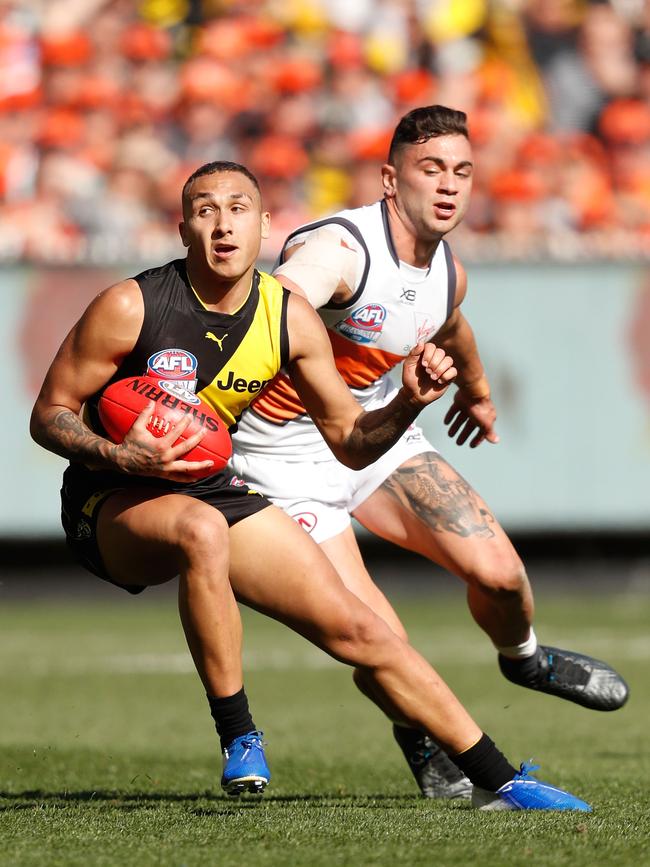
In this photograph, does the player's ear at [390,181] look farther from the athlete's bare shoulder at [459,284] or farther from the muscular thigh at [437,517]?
the muscular thigh at [437,517]

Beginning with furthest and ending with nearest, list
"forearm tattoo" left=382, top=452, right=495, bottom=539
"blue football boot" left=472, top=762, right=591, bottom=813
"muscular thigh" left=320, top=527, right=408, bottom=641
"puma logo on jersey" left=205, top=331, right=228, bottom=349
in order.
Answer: "forearm tattoo" left=382, top=452, right=495, bottom=539, "muscular thigh" left=320, top=527, right=408, bottom=641, "blue football boot" left=472, top=762, right=591, bottom=813, "puma logo on jersey" left=205, top=331, right=228, bottom=349

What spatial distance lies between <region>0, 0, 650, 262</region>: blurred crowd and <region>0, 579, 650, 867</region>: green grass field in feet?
11.4

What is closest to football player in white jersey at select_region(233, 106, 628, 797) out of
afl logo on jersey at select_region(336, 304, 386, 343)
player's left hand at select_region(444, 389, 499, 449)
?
afl logo on jersey at select_region(336, 304, 386, 343)

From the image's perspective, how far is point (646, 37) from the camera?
15.4m

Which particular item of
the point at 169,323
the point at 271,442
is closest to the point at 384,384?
the point at 271,442

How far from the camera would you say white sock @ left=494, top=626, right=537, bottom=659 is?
617 centimetres

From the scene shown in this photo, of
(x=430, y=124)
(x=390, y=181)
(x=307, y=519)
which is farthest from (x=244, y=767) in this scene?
(x=430, y=124)

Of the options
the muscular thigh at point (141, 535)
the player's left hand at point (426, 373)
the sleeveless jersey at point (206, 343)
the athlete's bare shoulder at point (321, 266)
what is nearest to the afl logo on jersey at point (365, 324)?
the athlete's bare shoulder at point (321, 266)

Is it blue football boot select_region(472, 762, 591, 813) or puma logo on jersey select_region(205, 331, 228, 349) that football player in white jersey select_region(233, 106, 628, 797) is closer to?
puma logo on jersey select_region(205, 331, 228, 349)

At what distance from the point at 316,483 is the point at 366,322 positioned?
70 cm

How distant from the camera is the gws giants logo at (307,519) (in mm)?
6000

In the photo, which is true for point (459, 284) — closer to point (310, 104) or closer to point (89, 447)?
point (89, 447)

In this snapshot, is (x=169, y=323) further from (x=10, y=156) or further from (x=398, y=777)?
(x=10, y=156)

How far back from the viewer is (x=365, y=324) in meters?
5.88
